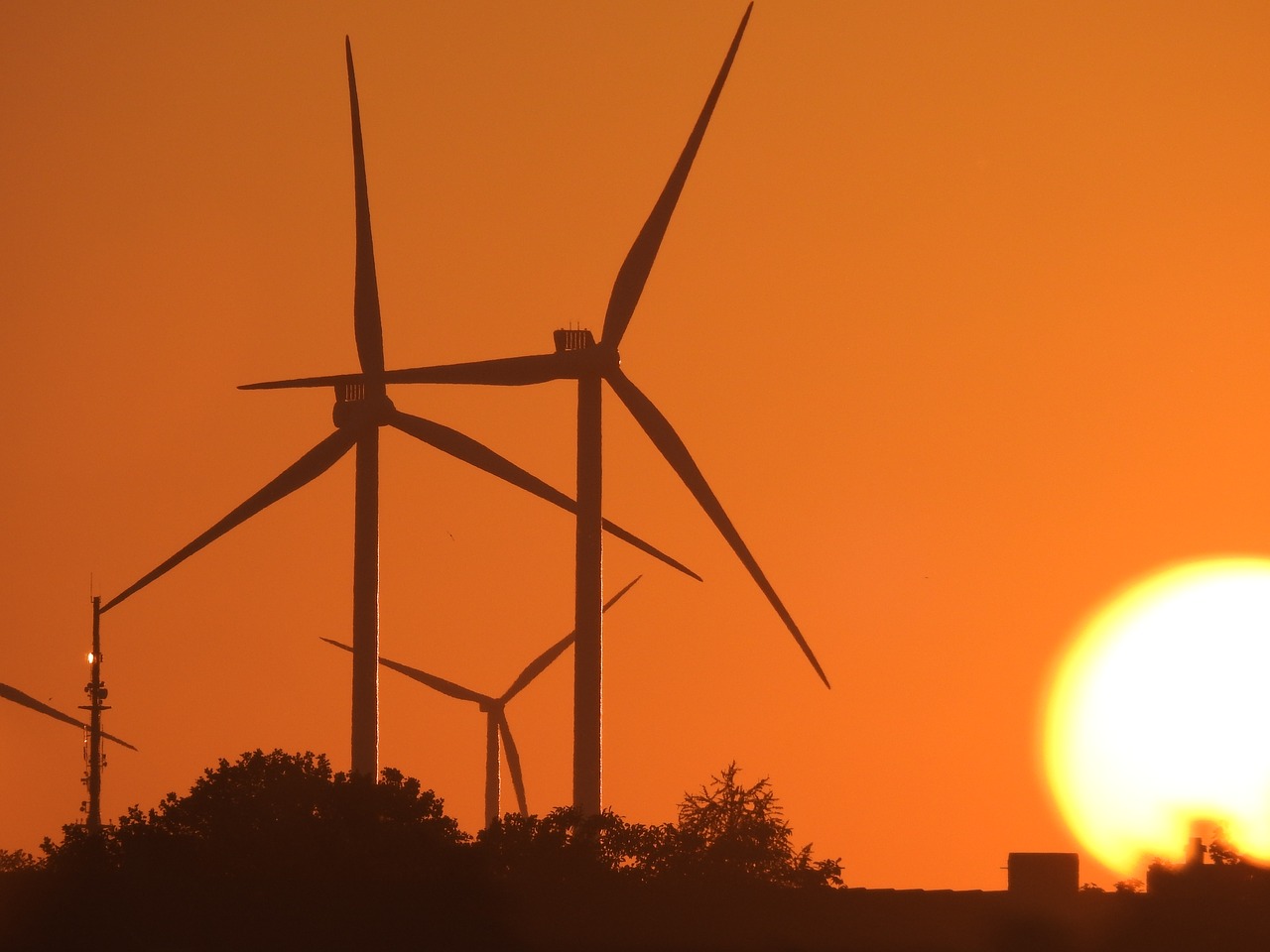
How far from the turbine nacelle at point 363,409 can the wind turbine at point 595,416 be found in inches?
97.0

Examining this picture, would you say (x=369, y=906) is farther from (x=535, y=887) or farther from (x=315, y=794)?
(x=315, y=794)

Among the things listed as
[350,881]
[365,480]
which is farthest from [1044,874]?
[365,480]

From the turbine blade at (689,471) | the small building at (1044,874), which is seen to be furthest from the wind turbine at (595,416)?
the small building at (1044,874)

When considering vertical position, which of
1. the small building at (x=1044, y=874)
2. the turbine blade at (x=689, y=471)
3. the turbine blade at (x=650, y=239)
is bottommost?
the small building at (x=1044, y=874)

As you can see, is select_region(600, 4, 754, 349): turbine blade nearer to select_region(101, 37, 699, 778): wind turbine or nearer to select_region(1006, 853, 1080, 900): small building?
select_region(101, 37, 699, 778): wind turbine

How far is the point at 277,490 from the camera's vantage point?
149625 mm

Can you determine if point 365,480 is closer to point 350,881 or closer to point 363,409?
point 363,409

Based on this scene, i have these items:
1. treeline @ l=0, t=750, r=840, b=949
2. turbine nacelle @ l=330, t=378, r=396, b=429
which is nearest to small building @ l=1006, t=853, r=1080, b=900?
treeline @ l=0, t=750, r=840, b=949

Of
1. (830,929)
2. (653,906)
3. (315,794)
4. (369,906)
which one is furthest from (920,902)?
(315,794)

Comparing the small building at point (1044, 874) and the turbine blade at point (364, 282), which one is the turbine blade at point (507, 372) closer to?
the turbine blade at point (364, 282)

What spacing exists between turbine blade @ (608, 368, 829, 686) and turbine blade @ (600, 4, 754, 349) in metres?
2.17

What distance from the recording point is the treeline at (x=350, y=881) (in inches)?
4690

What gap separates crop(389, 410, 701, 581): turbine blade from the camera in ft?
490

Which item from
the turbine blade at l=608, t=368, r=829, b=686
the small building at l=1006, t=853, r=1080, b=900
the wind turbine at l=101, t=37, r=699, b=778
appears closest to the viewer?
the small building at l=1006, t=853, r=1080, b=900
